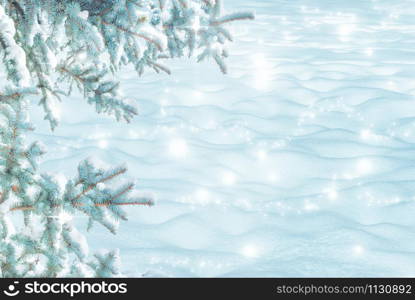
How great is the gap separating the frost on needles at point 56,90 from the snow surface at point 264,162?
349 millimetres

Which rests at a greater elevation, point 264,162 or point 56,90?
point 56,90

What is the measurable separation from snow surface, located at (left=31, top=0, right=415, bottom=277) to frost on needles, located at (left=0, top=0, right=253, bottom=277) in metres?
0.35

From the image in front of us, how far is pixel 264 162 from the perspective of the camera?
414cm

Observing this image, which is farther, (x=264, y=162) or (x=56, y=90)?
(x=264, y=162)

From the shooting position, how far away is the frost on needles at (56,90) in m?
1.64

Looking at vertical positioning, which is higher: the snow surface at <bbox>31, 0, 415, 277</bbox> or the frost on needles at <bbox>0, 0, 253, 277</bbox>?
the frost on needles at <bbox>0, 0, 253, 277</bbox>

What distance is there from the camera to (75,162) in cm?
409

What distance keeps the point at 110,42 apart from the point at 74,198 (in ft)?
2.49

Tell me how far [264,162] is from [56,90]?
229cm

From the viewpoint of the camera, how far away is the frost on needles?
164 cm

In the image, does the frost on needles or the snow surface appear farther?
the snow surface

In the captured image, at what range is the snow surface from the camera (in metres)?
2.96

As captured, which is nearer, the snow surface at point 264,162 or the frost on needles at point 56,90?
the frost on needles at point 56,90

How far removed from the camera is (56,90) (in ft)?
7.51
